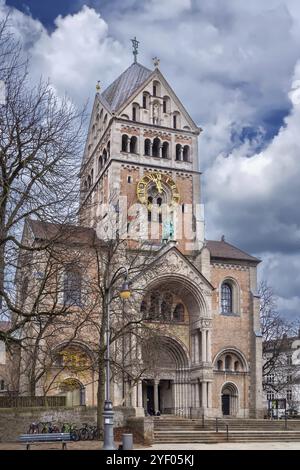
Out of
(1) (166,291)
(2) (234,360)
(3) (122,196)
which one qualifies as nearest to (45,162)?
(1) (166,291)

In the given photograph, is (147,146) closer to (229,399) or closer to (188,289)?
→ (188,289)

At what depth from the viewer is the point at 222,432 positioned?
33469mm

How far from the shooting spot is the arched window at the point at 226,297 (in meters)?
50.6

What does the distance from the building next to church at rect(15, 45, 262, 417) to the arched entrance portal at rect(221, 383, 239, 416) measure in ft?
0.26

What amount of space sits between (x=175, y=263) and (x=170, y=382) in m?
9.91

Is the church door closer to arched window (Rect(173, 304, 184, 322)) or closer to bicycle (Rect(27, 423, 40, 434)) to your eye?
arched window (Rect(173, 304, 184, 322))

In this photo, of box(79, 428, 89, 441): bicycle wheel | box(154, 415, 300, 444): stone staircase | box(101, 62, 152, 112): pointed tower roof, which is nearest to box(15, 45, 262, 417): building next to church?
box(101, 62, 152, 112): pointed tower roof

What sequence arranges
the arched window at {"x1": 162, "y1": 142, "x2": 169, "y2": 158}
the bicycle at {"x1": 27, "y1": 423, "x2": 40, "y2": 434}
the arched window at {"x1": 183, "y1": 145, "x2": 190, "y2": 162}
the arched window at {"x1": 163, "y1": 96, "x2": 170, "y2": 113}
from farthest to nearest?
the arched window at {"x1": 163, "y1": 96, "x2": 170, "y2": 113} < the arched window at {"x1": 183, "y1": 145, "x2": 190, "y2": 162} < the arched window at {"x1": 162, "y1": 142, "x2": 169, "y2": 158} < the bicycle at {"x1": 27, "y1": 423, "x2": 40, "y2": 434}

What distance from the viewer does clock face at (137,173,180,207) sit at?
51719mm

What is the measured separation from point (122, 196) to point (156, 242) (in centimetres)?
476

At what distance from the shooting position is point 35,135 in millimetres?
21594

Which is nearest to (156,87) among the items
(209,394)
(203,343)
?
(203,343)

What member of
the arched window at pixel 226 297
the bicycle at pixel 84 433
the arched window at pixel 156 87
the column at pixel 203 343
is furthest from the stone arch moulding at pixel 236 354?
the arched window at pixel 156 87

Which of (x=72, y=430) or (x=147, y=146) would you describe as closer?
(x=72, y=430)
